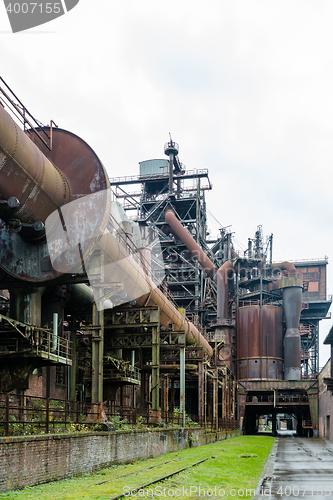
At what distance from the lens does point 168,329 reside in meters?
25.8

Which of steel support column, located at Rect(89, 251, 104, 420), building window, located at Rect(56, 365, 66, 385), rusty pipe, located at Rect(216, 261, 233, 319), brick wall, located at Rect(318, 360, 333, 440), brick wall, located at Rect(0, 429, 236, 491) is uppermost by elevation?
rusty pipe, located at Rect(216, 261, 233, 319)

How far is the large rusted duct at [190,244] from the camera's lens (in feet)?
172

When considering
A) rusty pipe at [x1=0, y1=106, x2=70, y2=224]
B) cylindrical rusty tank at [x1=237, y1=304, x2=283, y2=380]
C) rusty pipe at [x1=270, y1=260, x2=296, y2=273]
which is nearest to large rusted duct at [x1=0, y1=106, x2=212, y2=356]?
rusty pipe at [x1=0, y1=106, x2=70, y2=224]

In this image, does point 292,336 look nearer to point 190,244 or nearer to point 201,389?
point 190,244

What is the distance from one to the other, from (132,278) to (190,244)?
33.1 metres

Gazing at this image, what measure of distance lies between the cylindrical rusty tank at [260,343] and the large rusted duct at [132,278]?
2689 cm

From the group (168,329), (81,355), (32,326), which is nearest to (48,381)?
(32,326)

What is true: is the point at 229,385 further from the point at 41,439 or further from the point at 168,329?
the point at 41,439

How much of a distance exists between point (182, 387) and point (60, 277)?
1076 centimetres

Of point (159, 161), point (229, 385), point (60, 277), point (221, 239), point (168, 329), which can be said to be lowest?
point (229, 385)

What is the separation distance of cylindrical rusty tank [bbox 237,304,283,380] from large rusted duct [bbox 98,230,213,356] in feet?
88.2

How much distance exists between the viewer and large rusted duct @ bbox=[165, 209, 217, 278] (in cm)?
5244

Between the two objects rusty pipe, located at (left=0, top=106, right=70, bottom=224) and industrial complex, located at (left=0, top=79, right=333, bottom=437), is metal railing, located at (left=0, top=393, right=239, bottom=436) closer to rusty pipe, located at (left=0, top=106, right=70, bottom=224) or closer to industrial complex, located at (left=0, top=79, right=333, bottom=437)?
industrial complex, located at (left=0, top=79, right=333, bottom=437)

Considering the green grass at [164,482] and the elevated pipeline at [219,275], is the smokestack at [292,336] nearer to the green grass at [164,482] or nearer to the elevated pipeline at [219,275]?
the elevated pipeline at [219,275]
